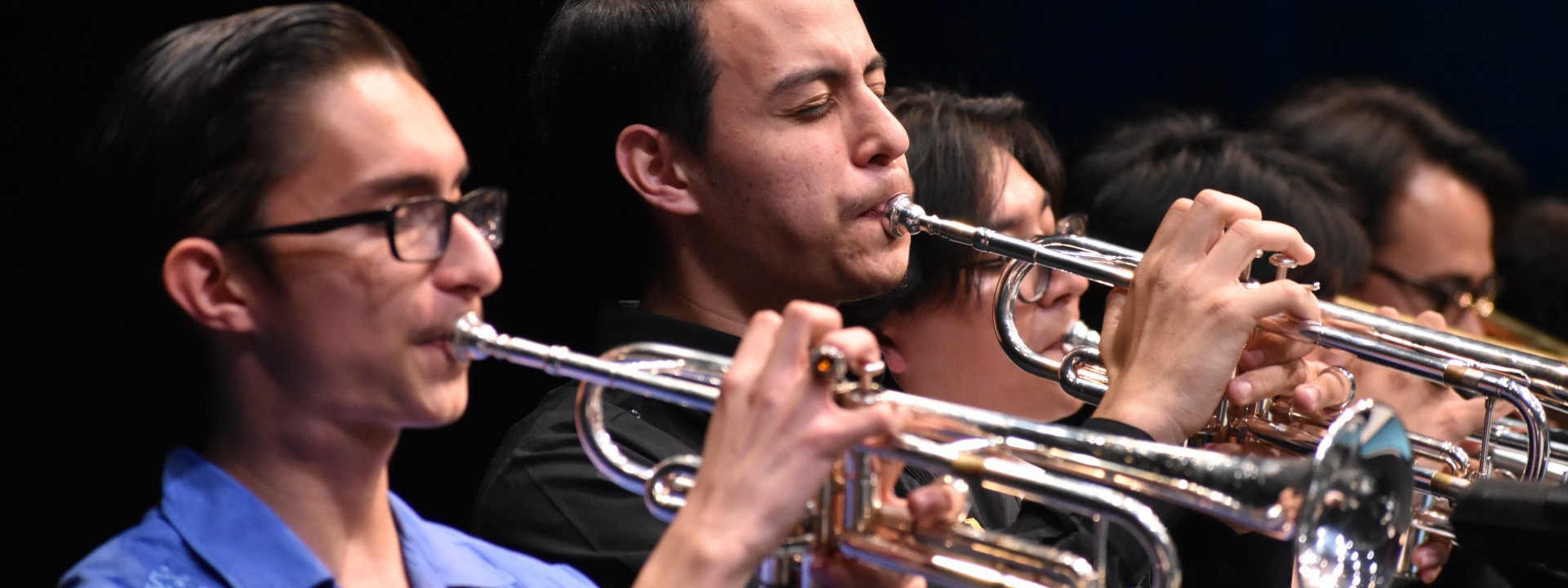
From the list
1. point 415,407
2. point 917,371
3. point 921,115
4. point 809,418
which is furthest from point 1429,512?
point 415,407

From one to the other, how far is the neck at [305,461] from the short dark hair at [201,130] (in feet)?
0.59

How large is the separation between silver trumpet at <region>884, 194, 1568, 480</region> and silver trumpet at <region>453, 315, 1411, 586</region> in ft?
1.78

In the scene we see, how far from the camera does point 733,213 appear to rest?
2.53m

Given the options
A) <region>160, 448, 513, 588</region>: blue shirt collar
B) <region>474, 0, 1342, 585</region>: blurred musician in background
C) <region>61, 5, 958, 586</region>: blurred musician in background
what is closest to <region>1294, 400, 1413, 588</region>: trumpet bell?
<region>474, 0, 1342, 585</region>: blurred musician in background

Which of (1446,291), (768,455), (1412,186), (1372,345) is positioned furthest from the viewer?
(1412,186)

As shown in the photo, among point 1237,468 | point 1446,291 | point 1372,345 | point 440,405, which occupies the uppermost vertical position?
point 1446,291

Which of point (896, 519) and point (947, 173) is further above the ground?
point (947, 173)

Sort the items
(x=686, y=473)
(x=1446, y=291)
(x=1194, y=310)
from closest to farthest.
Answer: (x=686, y=473), (x=1194, y=310), (x=1446, y=291)

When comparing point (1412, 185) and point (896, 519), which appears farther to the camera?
point (1412, 185)

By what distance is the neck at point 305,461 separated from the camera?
1.70 meters

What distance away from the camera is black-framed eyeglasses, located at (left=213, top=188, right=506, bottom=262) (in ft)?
5.40

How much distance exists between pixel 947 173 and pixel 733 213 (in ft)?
2.14

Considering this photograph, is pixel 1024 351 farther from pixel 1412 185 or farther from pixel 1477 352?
pixel 1412 185

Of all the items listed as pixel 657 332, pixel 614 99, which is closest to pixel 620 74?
pixel 614 99
